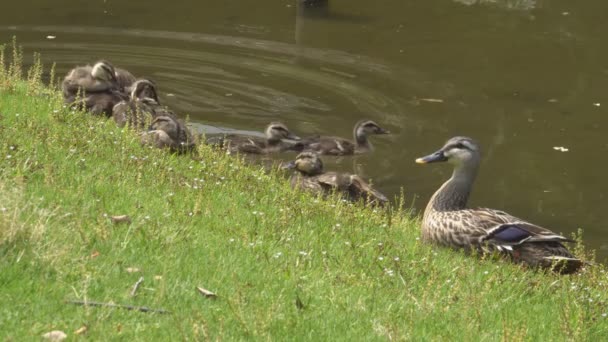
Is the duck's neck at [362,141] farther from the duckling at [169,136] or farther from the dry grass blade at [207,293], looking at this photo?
the dry grass blade at [207,293]

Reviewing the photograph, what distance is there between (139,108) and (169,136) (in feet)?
5.08

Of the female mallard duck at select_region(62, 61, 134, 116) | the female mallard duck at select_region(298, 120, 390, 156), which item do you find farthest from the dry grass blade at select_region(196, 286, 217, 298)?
the female mallard duck at select_region(298, 120, 390, 156)

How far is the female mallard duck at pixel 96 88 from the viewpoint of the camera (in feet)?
40.3

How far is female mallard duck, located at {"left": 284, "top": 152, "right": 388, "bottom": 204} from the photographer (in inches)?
432

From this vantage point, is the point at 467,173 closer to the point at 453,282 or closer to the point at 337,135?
the point at 453,282

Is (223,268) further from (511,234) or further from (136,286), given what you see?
(511,234)

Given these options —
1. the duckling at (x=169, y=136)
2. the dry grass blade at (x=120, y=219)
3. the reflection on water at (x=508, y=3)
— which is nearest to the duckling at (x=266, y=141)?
the duckling at (x=169, y=136)

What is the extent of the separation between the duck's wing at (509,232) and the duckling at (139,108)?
12.8 ft

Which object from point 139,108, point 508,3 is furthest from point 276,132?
point 508,3

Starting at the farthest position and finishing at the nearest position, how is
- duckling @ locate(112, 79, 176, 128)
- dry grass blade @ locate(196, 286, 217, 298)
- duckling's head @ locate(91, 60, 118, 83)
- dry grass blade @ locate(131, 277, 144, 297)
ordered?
duckling's head @ locate(91, 60, 118, 83) → duckling @ locate(112, 79, 176, 128) → dry grass blade @ locate(196, 286, 217, 298) → dry grass blade @ locate(131, 277, 144, 297)

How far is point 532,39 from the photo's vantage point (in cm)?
1878

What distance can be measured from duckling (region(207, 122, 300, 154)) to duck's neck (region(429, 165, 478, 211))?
383cm

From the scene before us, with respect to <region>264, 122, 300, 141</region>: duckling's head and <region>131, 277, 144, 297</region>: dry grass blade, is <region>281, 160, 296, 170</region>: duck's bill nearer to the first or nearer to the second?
<region>264, 122, 300, 141</region>: duckling's head

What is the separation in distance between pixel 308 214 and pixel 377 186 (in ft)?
13.9
